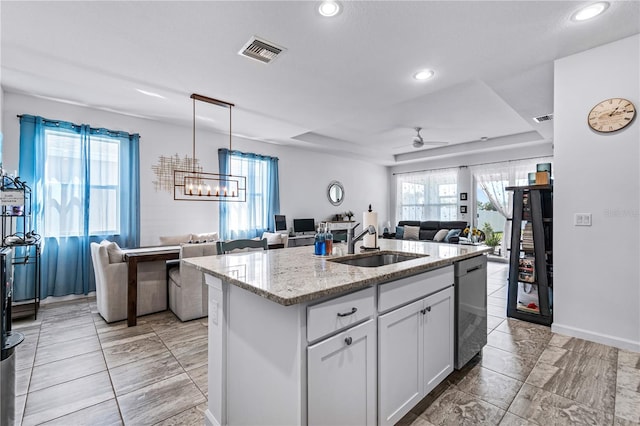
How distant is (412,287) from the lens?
162 centimetres

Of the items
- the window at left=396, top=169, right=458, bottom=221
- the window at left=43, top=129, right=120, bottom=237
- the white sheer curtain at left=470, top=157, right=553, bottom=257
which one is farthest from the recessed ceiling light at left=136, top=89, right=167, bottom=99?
the white sheer curtain at left=470, top=157, right=553, bottom=257

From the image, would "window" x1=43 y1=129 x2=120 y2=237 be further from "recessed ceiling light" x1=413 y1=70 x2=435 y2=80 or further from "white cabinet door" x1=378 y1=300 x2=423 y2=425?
"white cabinet door" x1=378 y1=300 x2=423 y2=425

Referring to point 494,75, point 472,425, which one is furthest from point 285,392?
point 494,75

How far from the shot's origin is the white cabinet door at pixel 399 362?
1.44 m

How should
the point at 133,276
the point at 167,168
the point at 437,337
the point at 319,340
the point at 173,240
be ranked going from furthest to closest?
the point at 167,168
the point at 173,240
the point at 133,276
the point at 437,337
the point at 319,340

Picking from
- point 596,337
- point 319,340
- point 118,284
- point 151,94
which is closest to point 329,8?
point 319,340

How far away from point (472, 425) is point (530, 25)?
2783 mm

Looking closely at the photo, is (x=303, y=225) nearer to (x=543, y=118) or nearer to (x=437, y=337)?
(x=543, y=118)

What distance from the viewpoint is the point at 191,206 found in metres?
5.04

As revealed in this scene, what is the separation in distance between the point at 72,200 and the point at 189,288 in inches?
89.6

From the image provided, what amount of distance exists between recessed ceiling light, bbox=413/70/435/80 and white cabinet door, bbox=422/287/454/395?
222 cm

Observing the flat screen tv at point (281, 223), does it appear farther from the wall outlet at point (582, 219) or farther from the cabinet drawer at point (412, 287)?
the wall outlet at point (582, 219)

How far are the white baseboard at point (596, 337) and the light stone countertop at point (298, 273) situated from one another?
1549 mm

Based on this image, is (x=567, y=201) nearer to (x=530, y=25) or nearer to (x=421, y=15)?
(x=530, y=25)
